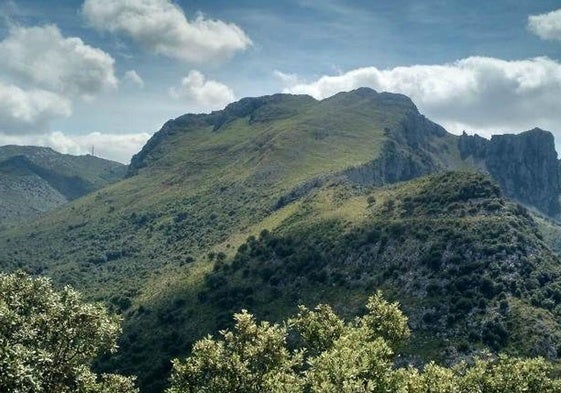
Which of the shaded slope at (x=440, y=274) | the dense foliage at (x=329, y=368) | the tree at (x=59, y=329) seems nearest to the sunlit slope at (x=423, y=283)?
the shaded slope at (x=440, y=274)

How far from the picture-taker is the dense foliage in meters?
43.3

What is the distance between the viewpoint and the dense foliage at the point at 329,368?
142 feet

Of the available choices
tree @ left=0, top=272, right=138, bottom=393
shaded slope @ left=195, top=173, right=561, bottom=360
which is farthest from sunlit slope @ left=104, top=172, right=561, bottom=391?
tree @ left=0, top=272, right=138, bottom=393

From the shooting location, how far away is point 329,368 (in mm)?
41312

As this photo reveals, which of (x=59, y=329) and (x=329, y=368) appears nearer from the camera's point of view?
(x=329, y=368)

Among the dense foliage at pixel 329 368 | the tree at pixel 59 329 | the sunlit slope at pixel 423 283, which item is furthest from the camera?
the sunlit slope at pixel 423 283

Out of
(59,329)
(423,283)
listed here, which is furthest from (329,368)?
(423,283)

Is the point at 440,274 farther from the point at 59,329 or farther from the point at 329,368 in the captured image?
the point at 59,329

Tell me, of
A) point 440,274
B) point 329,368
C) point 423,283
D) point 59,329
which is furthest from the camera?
point 440,274

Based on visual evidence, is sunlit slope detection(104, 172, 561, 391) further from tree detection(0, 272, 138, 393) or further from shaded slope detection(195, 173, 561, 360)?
tree detection(0, 272, 138, 393)


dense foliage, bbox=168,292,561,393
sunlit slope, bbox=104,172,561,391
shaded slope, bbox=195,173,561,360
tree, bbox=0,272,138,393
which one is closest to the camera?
tree, bbox=0,272,138,393

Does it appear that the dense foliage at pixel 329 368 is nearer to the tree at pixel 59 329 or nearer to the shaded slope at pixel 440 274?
the tree at pixel 59 329

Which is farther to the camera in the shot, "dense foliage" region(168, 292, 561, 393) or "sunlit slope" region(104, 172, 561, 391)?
"sunlit slope" region(104, 172, 561, 391)

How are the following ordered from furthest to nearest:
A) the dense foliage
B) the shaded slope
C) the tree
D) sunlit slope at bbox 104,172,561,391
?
sunlit slope at bbox 104,172,561,391 < the shaded slope < the dense foliage < the tree
